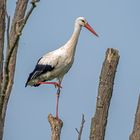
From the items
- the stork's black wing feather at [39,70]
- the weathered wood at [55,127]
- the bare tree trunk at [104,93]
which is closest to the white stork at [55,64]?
the stork's black wing feather at [39,70]

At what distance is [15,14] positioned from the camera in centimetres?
947

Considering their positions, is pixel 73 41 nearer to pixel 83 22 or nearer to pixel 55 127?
pixel 83 22

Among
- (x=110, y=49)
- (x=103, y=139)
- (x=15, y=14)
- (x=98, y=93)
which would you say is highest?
(x=15, y=14)

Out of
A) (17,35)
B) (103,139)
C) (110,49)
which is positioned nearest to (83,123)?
(103,139)

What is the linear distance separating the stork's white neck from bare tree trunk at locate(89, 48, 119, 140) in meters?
3.21

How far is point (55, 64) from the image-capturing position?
35.0 ft

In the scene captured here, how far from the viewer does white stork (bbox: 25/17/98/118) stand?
1058cm

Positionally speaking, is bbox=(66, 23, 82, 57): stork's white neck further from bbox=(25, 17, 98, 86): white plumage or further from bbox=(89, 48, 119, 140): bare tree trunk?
bbox=(89, 48, 119, 140): bare tree trunk

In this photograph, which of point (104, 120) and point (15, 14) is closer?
point (104, 120)

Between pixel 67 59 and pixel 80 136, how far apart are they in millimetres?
4537

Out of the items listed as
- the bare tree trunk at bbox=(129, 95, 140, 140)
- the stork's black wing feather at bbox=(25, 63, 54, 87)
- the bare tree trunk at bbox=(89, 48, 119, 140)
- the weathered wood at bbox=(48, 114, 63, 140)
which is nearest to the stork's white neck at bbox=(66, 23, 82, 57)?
the stork's black wing feather at bbox=(25, 63, 54, 87)

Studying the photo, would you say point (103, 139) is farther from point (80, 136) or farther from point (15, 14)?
point (15, 14)

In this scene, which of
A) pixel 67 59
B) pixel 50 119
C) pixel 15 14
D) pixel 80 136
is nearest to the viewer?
pixel 80 136

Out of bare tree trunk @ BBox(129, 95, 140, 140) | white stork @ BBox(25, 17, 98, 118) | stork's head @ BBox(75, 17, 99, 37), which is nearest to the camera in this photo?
bare tree trunk @ BBox(129, 95, 140, 140)
